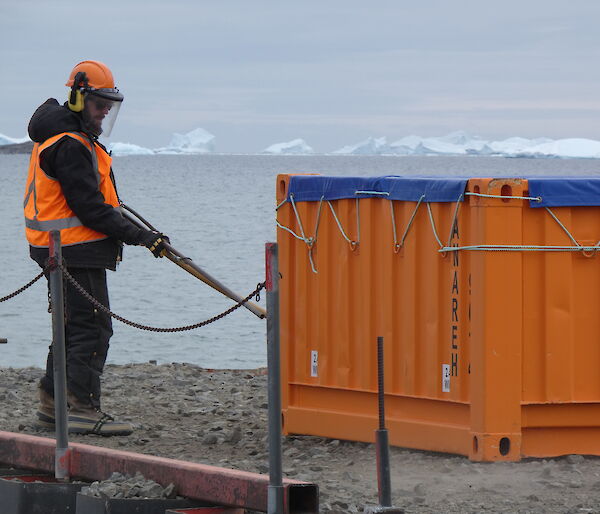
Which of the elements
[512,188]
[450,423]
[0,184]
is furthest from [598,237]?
[0,184]

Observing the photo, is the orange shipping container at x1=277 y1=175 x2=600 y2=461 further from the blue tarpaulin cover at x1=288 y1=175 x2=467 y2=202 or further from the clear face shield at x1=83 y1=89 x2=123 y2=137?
the clear face shield at x1=83 y1=89 x2=123 y2=137

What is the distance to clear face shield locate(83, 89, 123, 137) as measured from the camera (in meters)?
8.25

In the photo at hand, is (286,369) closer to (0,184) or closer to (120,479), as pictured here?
(120,479)

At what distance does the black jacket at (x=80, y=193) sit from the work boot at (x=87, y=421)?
34.3 inches

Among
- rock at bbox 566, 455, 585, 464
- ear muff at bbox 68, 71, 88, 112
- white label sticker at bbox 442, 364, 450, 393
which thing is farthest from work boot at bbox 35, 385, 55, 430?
rock at bbox 566, 455, 585, 464

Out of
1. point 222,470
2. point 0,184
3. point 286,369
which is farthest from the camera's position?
point 0,184

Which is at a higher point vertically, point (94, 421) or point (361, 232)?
point (361, 232)

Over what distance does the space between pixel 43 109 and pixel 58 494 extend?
275cm

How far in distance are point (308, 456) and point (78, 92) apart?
2.54 meters

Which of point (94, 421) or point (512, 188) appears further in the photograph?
point (94, 421)

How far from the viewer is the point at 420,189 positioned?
743 cm

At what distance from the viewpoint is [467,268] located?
23.6 feet

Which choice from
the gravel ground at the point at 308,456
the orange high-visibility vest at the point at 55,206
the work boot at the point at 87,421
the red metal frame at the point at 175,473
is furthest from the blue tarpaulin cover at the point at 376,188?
the red metal frame at the point at 175,473

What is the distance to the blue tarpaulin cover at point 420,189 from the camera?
7.12 meters
